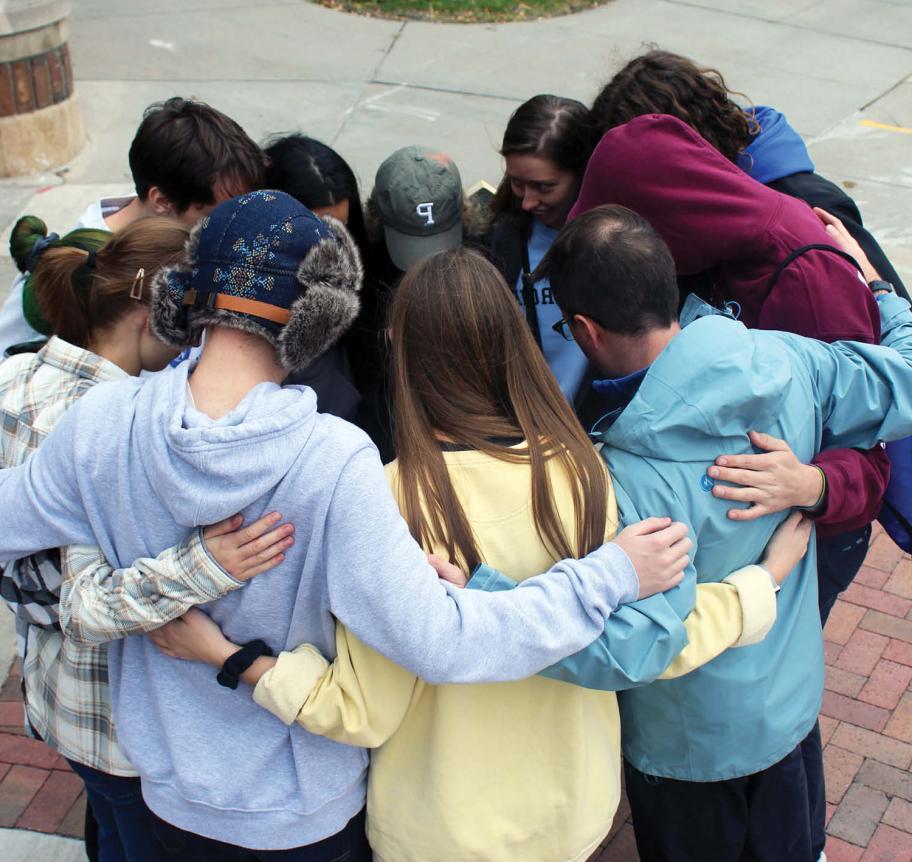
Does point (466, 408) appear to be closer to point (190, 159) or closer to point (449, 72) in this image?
point (190, 159)

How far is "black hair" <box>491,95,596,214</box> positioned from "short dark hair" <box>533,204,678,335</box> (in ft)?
3.29

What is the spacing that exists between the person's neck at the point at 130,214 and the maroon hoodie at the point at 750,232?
133 cm

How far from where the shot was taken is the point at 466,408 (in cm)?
182

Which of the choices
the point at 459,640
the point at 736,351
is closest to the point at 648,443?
the point at 736,351

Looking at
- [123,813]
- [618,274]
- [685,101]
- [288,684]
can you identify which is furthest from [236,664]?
[685,101]

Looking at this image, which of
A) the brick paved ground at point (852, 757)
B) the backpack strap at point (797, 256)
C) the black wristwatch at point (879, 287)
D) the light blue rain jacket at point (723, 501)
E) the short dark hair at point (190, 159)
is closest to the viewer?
the light blue rain jacket at point (723, 501)

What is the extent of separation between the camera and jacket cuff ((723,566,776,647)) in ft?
6.38

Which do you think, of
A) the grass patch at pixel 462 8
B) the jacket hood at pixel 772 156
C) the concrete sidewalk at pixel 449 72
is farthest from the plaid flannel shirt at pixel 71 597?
the grass patch at pixel 462 8

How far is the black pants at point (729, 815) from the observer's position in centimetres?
228

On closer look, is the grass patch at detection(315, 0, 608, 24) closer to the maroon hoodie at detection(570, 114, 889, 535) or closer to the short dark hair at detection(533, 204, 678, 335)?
the maroon hoodie at detection(570, 114, 889, 535)

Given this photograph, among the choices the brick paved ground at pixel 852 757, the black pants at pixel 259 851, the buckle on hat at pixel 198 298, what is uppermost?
the buckle on hat at pixel 198 298

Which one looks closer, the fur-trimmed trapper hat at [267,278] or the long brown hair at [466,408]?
the fur-trimmed trapper hat at [267,278]

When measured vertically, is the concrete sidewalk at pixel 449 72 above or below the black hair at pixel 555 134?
below

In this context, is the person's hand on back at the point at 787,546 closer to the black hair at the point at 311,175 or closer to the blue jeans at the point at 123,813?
the blue jeans at the point at 123,813
